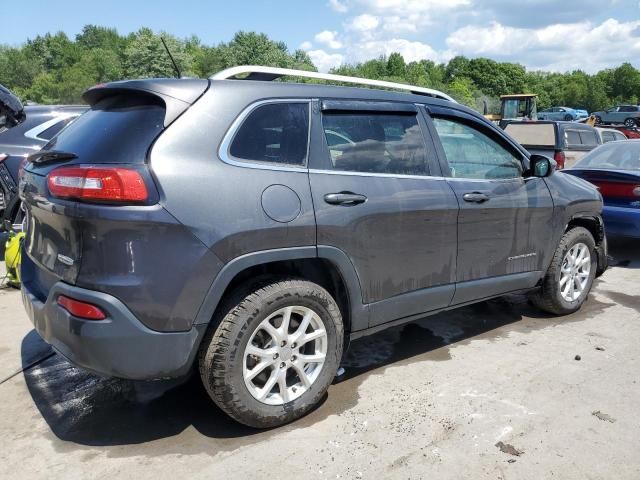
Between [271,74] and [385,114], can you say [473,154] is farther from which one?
[271,74]

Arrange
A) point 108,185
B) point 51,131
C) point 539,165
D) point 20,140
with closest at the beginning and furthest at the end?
point 108,185 < point 539,165 < point 20,140 < point 51,131

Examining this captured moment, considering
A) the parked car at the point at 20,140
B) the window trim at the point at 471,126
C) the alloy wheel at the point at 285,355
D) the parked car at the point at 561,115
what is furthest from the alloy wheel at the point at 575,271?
the parked car at the point at 561,115

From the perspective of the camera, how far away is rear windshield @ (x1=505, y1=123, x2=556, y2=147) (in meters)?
11.6

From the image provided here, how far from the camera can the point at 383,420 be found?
123 inches

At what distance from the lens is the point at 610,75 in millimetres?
83625

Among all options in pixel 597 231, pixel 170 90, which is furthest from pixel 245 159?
pixel 597 231

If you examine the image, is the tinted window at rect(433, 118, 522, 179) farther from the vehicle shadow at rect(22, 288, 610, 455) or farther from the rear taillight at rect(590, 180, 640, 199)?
the rear taillight at rect(590, 180, 640, 199)

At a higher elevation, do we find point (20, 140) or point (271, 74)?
point (271, 74)

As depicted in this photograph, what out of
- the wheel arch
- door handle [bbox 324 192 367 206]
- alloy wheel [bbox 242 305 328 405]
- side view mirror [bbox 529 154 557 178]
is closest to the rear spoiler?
door handle [bbox 324 192 367 206]

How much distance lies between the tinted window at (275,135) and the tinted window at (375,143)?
183mm

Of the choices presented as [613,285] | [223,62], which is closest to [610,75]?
[223,62]

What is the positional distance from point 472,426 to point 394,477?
670 mm

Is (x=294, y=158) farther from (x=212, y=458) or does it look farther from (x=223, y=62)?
(x=223, y=62)

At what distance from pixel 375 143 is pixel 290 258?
3.31ft
